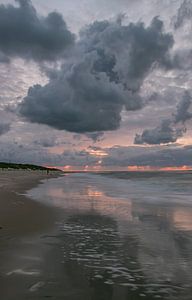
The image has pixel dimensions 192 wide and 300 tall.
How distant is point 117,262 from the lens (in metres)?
9.99

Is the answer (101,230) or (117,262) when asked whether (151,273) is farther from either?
(101,230)

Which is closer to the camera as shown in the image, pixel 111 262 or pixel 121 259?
pixel 111 262

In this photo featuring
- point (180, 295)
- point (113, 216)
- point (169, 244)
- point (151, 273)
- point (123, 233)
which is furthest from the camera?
point (113, 216)

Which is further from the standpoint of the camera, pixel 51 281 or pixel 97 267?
pixel 97 267

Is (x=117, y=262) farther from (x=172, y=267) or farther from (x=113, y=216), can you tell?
(x=113, y=216)

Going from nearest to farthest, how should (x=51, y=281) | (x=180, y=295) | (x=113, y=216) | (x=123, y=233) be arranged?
(x=180, y=295) → (x=51, y=281) → (x=123, y=233) → (x=113, y=216)

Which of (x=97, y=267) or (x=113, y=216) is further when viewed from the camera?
(x=113, y=216)

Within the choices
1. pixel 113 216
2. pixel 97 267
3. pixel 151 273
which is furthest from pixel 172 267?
pixel 113 216

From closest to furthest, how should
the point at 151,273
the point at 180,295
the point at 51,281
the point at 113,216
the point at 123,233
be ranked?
the point at 180,295
the point at 51,281
the point at 151,273
the point at 123,233
the point at 113,216

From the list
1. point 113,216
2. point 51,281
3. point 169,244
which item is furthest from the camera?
point 113,216

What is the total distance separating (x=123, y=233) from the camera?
47.6 feet

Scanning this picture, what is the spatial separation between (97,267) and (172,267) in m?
1.96

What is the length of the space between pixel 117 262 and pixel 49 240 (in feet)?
13.0

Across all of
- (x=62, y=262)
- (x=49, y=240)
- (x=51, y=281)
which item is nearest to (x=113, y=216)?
(x=49, y=240)
